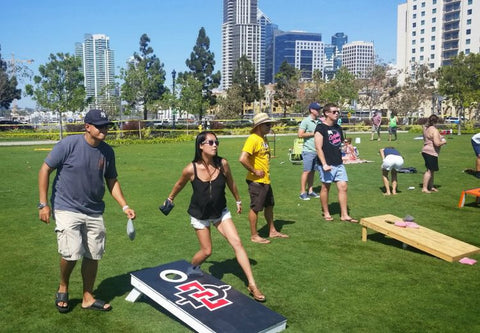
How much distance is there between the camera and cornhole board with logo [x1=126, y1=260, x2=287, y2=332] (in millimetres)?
3740

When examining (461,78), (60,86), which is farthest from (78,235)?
(461,78)

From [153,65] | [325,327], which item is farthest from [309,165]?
[153,65]

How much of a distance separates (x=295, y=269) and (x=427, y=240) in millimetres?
1956

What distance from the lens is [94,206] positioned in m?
4.34

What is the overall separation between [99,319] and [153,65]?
224ft

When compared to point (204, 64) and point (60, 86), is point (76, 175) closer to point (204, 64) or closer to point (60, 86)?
point (60, 86)

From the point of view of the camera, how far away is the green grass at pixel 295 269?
4297 mm

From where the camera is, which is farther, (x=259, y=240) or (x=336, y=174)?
(x=336, y=174)

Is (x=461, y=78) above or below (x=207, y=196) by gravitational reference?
above

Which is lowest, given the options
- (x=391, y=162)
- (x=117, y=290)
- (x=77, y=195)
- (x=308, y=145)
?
(x=117, y=290)

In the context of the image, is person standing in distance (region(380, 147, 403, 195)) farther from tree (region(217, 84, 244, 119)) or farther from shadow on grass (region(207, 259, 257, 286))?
tree (region(217, 84, 244, 119))

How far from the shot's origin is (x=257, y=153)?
6.48 m

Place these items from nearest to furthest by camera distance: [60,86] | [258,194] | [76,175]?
[76,175]
[258,194]
[60,86]

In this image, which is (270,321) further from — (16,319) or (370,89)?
(370,89)
